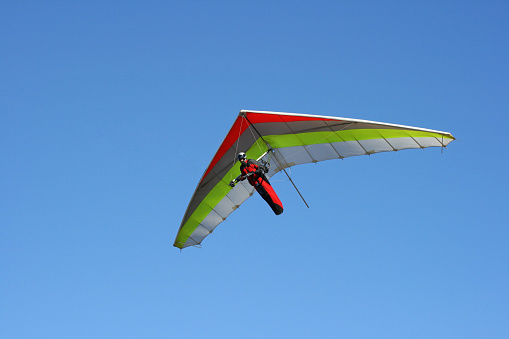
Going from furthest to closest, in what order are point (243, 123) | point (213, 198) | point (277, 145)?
point (213, 198) < point (277, 145) < point (243, 123)

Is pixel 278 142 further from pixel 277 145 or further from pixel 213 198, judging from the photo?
pixel 213 198

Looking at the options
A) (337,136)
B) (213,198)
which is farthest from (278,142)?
(213,198)

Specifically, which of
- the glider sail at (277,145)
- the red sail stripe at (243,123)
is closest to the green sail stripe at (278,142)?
the glider sail at (277,145)

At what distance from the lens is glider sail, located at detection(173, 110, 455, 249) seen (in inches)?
723

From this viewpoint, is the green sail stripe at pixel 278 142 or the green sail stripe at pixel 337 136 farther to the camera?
the green sail stripe at pixel 278 142

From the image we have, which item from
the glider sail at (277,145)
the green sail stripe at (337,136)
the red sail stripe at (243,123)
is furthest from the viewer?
the red sail stripe at (243,123)

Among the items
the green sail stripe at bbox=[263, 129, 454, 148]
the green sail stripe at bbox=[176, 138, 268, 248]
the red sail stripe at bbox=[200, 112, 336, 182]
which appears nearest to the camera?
the green sail stripe at bbox=[263, 129, 454, 148]

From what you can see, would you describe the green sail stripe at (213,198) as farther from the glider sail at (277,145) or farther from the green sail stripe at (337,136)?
the green sail stripe at (337,136)

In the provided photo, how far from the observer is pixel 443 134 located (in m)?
17.4

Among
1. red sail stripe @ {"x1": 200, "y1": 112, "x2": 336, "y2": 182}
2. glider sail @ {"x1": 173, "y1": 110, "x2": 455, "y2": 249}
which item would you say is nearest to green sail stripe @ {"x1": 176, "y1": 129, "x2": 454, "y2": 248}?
glider sail @ {"x1": 173, "y1": 110, "x2": 455, "y2": 249}

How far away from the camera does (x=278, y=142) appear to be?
20.4m

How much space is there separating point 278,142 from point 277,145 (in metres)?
0.20

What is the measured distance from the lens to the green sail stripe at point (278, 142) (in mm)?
18375

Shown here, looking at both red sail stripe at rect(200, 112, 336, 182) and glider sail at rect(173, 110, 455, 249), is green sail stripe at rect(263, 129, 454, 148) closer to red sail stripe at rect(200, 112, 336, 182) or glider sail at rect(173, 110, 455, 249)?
glider sail at rect(173, 110, 455, 249)
